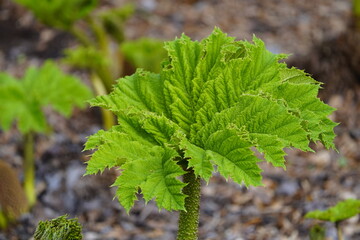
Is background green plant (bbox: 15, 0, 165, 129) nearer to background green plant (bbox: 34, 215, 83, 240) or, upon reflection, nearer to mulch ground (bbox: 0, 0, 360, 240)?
mulch ground (bbox: 0, 0, 360, 240)

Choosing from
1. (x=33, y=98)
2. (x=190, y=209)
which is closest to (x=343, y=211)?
(x=190, y=209)

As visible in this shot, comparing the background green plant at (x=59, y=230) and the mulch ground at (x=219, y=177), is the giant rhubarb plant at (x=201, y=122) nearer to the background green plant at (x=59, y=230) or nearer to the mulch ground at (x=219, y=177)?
the background green plant at (x=59, y=230)

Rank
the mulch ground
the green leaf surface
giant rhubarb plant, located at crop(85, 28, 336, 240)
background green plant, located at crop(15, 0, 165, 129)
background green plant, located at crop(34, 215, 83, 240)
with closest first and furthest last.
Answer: giant rhubarb plant, located at crop(85, 28, 336, 240) → background green plant, located at crop(34, 215, 83, 240) → the green leaf surface → the mulch ground → background green plant, located at crop(15, 0, 165, 129)

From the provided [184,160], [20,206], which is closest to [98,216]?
[20,206]

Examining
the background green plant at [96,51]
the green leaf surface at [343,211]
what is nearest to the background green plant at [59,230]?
the green leaf surface at [343,211]

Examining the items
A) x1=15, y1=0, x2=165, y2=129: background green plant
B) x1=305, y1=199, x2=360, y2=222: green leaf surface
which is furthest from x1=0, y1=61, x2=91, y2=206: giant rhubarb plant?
x1=305, y1=199, x2=360, y2=222: green leaf surface

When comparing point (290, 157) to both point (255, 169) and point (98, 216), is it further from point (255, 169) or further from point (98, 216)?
point (255, 169)
